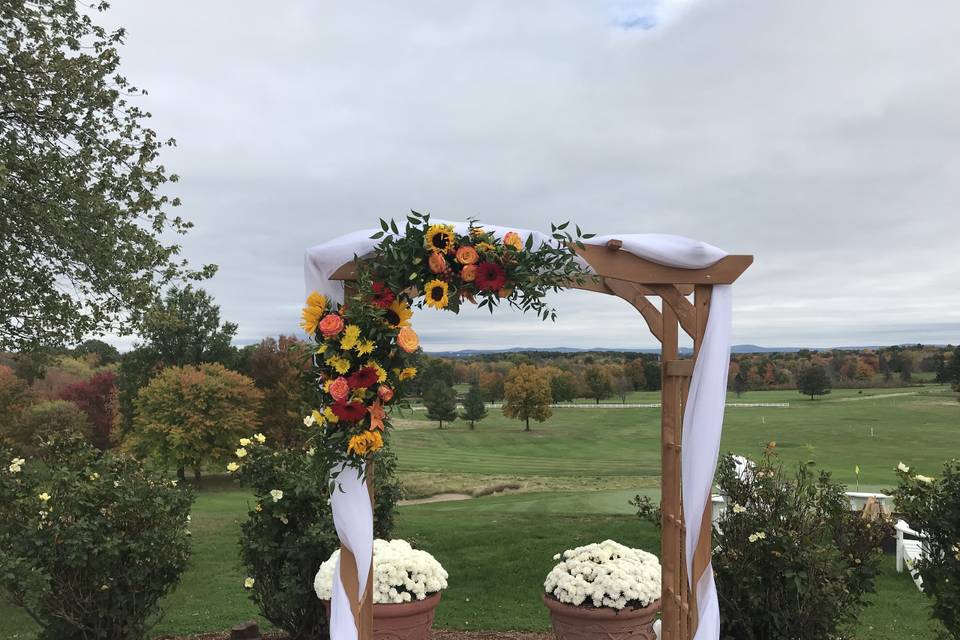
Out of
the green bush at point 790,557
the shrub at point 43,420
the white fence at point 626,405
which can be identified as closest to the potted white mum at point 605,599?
the green bush at point 790,557

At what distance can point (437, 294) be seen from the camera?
349cm

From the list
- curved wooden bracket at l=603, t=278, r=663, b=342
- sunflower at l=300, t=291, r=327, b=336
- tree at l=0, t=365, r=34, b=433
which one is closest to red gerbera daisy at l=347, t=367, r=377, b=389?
sunflower at l=300, t=291, r=327, b=336

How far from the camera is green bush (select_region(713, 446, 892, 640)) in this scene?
4.30 m

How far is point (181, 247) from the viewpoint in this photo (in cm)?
907

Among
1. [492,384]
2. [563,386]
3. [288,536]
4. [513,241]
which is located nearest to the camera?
[513,241]

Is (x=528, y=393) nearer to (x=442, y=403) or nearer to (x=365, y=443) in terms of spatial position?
(x=442, y=403)

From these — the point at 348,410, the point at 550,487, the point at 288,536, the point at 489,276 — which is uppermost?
the point at 489,276

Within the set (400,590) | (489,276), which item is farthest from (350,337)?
(400,590)

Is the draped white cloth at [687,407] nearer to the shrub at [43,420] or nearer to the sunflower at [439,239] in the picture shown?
the sunflower at [439,239]

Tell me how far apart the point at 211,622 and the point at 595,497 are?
27.7ft

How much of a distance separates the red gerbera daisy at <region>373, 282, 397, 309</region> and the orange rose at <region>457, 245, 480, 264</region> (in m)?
0.43

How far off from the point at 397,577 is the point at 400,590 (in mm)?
128

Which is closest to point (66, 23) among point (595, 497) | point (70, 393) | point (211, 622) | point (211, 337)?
point (211, 622)

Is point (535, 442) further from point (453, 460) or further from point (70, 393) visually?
point (70, 393)
